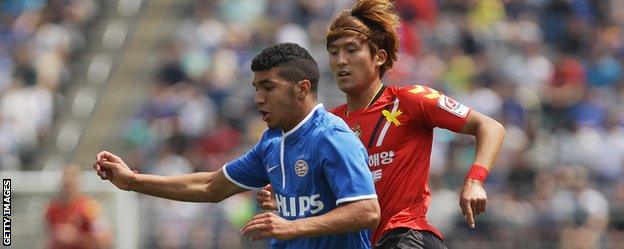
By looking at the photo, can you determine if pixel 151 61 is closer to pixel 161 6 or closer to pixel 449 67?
pixel 161 6

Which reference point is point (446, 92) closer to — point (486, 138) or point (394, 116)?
point (394, 116)

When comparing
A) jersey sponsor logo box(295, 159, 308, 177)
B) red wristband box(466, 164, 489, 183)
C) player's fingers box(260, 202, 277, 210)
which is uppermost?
player's fingers box(260, 202, 277, 210)

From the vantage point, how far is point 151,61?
20.3 meters

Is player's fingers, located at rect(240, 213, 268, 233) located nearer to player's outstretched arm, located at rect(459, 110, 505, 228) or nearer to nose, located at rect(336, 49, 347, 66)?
player's outstretched arm, located at rect(459, 110, 505, 228)

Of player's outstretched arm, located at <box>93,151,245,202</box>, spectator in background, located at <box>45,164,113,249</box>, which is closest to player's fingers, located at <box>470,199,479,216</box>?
player's outstretched arm, located at <box>93,151,245,202</box>

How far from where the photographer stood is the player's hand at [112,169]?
757cm

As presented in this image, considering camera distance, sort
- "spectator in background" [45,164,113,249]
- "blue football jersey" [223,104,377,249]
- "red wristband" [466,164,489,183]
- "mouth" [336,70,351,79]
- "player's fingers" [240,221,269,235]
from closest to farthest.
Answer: "player's fingers" [240,221,269,235] < "blue football jersey" [223,104,377,249] < "red wristband" [466,164,489,183] < "mouth" [336,70,351,79] < "spectator in background" [45,164,113,249]

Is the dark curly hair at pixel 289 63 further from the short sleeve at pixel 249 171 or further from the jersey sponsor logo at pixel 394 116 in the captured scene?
the jersey sponsor logo at pixel 394 116

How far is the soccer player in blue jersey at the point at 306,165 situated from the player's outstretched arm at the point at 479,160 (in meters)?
0.54

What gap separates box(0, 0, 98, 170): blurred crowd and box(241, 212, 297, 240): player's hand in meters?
11.4

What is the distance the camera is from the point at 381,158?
25.8ft

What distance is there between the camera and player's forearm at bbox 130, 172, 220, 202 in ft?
25.4

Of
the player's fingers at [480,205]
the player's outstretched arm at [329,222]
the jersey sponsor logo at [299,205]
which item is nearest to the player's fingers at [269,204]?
the jersey sponsor logo at [299,205]

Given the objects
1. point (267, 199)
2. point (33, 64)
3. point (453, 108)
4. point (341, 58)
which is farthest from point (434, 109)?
point (33, 64)
